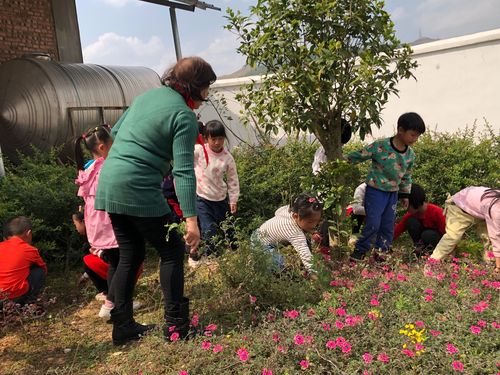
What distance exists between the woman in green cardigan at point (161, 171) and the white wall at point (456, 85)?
19.5 feet

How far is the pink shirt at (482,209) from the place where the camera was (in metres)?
3.06

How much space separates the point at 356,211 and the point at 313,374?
2302 millimetres

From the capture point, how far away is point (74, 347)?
8.87 feet

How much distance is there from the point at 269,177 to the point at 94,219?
2.37 meters

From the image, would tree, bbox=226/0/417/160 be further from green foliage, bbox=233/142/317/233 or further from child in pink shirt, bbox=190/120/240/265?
green foliage, bbox=233/142/317/233

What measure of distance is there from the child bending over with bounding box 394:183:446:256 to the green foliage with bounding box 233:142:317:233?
1.13 m

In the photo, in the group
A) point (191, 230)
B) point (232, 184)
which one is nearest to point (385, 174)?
point (232, 184)

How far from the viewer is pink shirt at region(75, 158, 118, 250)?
297cm

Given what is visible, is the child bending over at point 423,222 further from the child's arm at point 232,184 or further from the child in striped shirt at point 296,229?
the child's arm at point 232,184

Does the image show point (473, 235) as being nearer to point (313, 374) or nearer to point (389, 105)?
point (313, 374)

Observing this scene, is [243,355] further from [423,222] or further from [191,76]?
[423,222]

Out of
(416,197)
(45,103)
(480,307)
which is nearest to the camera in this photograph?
(480,307)

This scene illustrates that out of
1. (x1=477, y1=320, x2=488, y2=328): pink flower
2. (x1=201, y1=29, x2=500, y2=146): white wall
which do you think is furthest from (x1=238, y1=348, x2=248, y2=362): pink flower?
(x1=201, y1=29, x2=500, y2=146): white wall

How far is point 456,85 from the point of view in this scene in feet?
24.3
